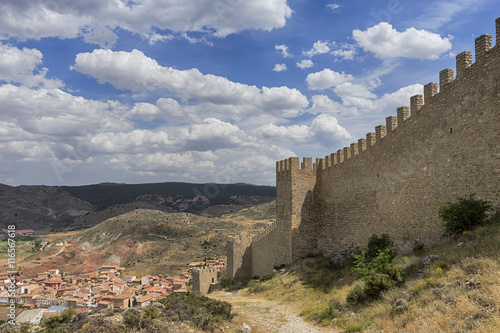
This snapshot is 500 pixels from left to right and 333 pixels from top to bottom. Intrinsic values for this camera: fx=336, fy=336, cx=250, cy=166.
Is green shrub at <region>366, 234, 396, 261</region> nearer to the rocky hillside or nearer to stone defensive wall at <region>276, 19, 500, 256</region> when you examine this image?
stone defensive wall at <region>276, 19, 500, 256</region>

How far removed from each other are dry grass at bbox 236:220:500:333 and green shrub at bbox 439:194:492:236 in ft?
1.12

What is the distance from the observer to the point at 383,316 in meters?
8.78

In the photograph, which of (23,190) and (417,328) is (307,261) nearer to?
(417,328)

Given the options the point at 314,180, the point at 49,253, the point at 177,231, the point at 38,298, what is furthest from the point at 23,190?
the point at 314,180

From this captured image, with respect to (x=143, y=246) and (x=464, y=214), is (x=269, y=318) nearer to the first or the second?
(x=464, y=214)

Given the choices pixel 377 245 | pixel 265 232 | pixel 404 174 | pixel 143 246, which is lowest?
pixel 143 246

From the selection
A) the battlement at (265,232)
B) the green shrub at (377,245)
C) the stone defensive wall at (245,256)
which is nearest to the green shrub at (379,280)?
the green shrub at (377,245)

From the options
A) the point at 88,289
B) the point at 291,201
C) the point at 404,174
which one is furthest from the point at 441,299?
the point at 88,289

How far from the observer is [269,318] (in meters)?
12.6

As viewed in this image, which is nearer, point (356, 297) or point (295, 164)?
point (356, 297)

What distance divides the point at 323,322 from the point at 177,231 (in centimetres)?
6432

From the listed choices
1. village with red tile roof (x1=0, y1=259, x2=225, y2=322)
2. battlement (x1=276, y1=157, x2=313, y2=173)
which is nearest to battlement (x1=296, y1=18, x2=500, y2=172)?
battlement (x1=276, y1=157, x2=313, y2=173)

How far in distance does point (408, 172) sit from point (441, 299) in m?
6.77

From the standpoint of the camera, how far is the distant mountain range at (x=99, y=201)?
121 m
